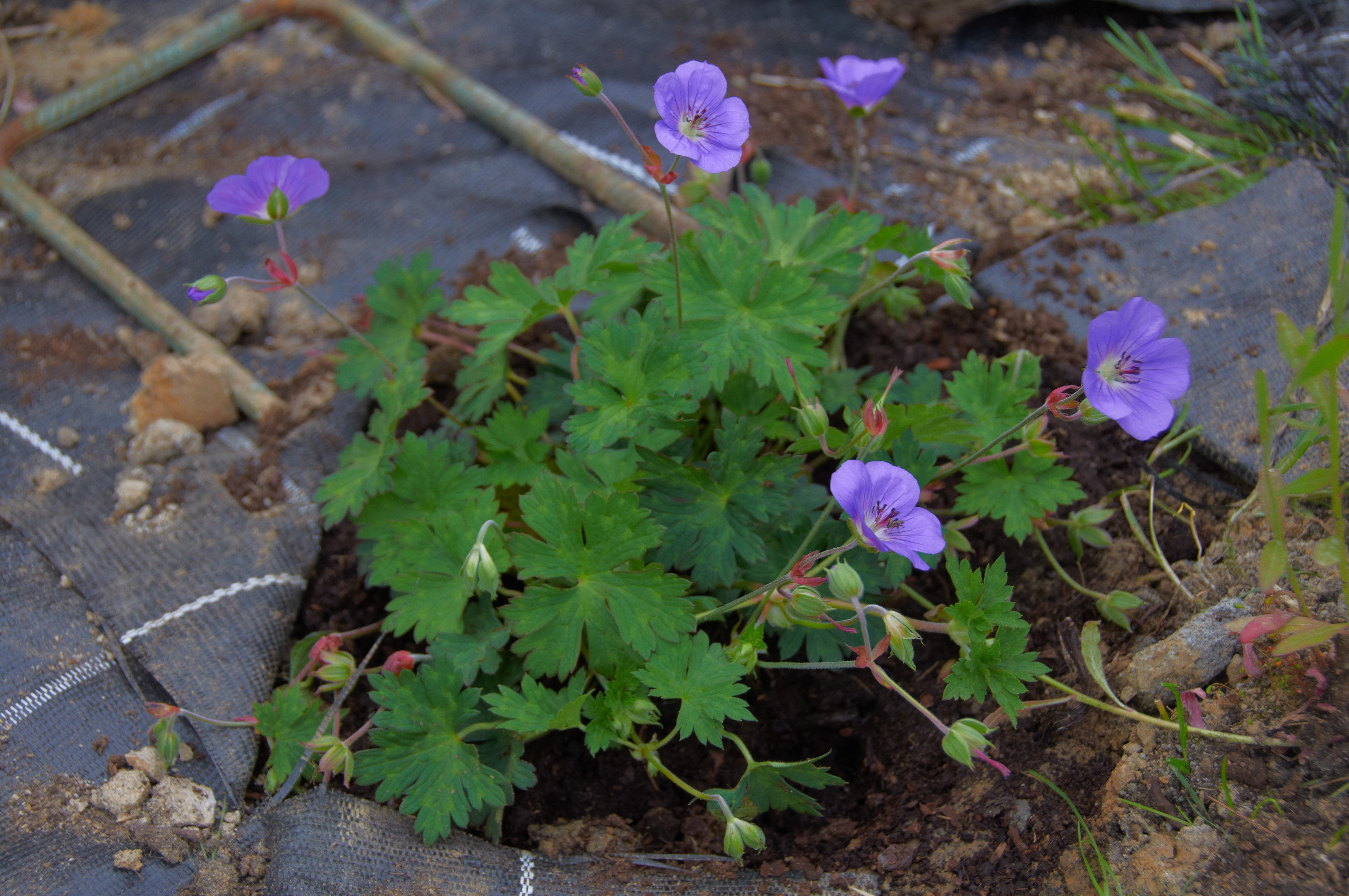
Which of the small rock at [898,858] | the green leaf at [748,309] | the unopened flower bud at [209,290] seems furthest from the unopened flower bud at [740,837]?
the unopened flower bud at [209,290]

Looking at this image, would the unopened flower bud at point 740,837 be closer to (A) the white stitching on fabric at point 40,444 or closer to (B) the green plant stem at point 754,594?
(B) the green plant stem at point 754,594

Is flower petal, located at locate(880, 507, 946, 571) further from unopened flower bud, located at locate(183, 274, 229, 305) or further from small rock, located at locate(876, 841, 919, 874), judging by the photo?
unopened flower bud, located at locate(183, 274, 229, 305)

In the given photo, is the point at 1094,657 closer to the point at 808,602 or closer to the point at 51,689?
the point at 808,602

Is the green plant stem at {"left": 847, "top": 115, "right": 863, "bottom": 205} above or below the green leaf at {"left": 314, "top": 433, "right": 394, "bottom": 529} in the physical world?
above

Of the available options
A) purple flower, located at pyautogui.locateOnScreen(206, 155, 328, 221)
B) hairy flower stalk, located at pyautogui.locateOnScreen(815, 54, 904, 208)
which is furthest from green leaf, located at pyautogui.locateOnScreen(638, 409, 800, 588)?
purple flower, located at pyautogui.locateOnScreen(206, 155, 328, 221)

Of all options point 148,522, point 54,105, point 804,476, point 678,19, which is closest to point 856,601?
point 804,476

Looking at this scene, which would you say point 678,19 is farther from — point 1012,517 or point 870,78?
point 1012,517
